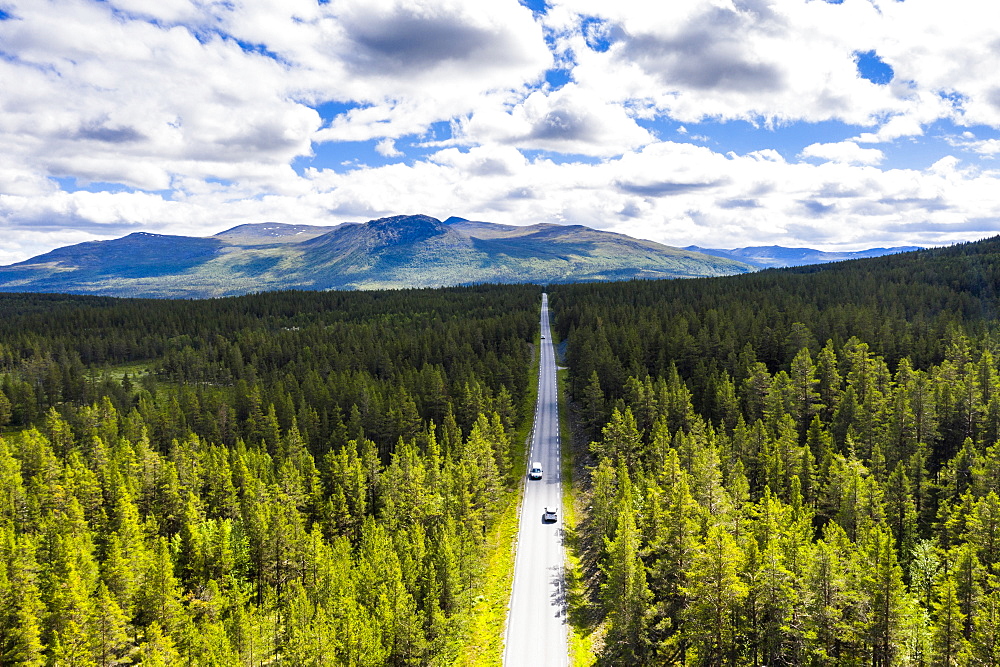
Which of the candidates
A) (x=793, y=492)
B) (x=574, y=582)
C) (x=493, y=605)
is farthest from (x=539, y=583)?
(x=793, y=492)

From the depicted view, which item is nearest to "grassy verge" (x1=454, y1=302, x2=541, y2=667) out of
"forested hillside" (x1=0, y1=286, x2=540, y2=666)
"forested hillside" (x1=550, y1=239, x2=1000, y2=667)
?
"forested hillside" (x1=0, y1=286, x2=540, y2=666)

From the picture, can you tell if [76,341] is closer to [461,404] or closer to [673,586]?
[461,404]

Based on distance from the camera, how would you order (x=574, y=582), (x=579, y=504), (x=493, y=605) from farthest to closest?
(x=579, y=504) → (x=574, y=582) → (x=493, y=605)

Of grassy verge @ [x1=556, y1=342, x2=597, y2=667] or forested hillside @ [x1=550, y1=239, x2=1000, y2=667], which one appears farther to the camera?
grassy verge @ [x1=556, y1=342, x2=597, y2=667]

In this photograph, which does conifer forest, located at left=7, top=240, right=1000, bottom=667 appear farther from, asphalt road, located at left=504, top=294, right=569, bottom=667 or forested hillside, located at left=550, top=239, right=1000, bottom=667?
asphalt road, located at left=504, top=294, right=569, bottom=667

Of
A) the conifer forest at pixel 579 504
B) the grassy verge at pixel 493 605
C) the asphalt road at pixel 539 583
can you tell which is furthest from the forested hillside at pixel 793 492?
the grassy verge at pixel 493 605

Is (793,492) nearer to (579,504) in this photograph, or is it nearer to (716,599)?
(716,599)

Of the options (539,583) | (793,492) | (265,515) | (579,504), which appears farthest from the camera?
(579,504)
